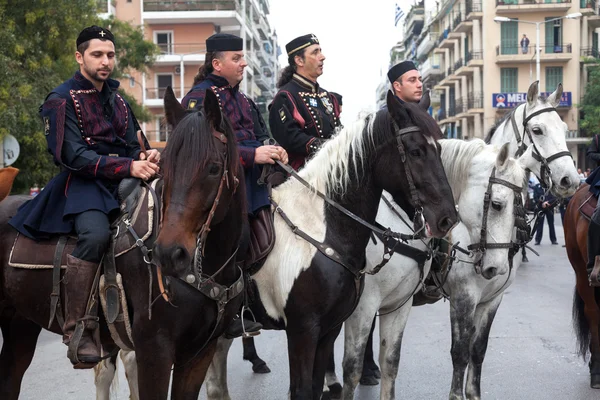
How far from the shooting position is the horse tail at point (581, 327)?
8.26 metres

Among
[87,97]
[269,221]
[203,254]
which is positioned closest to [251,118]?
[269,221]

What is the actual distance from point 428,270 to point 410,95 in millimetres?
1627

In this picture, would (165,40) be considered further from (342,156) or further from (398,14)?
(398,14)

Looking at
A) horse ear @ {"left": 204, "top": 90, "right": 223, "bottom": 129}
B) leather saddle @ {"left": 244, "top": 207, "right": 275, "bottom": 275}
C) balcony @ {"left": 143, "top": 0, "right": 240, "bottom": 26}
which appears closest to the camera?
horse ear @ {"left": 204, "top": 90, "right": 223, "bottom": 129}

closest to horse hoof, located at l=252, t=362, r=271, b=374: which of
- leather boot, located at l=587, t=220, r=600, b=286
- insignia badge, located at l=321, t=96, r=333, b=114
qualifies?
insignia badge, located at l=321, t=96, r=333, b=114

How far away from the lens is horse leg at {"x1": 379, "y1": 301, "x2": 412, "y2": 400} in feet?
20.2

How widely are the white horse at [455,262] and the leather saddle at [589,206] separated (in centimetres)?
214

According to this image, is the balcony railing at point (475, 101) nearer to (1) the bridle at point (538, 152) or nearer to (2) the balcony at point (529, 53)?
(2) the balcony at point (529, 53)

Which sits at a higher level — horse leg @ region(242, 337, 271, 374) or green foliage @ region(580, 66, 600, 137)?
green foliage @ region(580, 66, 600, 137)

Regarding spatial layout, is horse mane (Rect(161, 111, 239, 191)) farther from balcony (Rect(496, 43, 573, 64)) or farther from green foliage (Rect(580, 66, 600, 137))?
balcony (Rect(496, 43, 573, 64))

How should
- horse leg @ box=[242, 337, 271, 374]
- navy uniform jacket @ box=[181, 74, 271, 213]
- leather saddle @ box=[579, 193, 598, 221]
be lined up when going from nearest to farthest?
1. navy uniform jacket @ box=[181, 74, 271, 213]
2. leather saddle @ box=[579, 193, 598, 221]
3. horse leg @ box=[242, 337, 271, 374]

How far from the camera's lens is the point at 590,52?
64.6 m

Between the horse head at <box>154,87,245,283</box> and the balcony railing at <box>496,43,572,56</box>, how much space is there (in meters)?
64.3

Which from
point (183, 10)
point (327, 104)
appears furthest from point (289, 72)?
point (183, 10)
